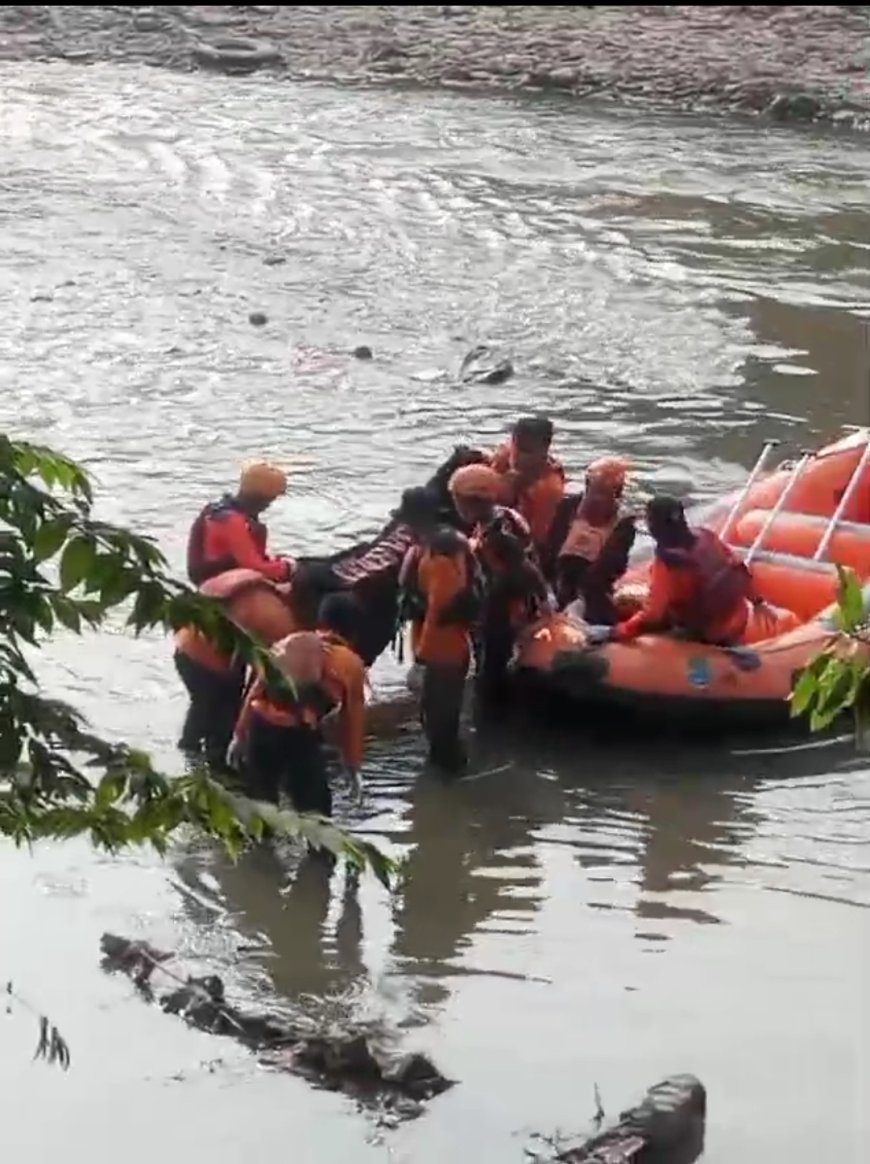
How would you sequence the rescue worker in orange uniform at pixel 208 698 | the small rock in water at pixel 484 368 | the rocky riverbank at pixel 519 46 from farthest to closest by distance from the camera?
the rocky riverbank at pixel 519 46 → the small rock in water at pixel 484 368 → the rescue worker in orange uniform at pixel 208 698

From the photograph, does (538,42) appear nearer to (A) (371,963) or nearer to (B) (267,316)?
(B) (267,316)

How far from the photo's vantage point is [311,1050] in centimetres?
770

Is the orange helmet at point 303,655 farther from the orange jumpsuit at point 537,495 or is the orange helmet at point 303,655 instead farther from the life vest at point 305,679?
the orange jumpsuit at point 537,495

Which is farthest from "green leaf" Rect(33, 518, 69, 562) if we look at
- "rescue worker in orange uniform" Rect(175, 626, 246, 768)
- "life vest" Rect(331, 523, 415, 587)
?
"life vest" Rect(331, 523, 415, 587)

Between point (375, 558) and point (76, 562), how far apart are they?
600 centimetres

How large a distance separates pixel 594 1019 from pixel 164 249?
1318 centimetres

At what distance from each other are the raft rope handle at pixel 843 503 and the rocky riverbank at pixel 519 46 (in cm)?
1543

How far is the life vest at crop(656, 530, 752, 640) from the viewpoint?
32.7 ft

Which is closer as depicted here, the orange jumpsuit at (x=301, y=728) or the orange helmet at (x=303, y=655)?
the orange helmet at (x=303, y=655)

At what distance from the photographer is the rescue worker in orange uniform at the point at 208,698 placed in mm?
9352

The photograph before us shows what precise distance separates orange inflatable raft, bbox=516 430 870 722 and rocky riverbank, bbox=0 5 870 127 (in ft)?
51.9

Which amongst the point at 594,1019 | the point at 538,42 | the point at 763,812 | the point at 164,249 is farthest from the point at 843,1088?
the point at 538,42

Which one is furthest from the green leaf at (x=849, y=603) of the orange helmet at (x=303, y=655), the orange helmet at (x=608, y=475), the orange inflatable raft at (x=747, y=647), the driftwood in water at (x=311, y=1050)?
the orange helmet at (x=608, y=475)

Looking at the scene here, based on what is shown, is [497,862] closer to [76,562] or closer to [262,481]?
[262,481]
